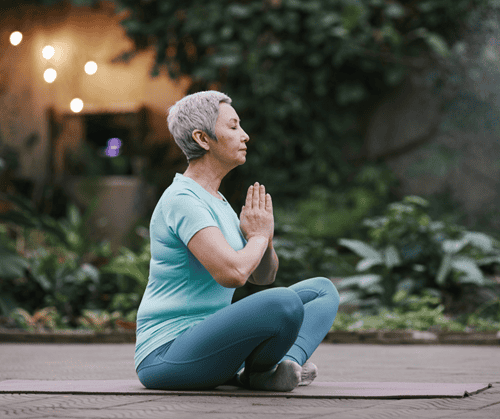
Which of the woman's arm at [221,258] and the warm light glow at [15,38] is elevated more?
the warm light glow at [15,38]

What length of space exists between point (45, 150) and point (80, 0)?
2343 mm

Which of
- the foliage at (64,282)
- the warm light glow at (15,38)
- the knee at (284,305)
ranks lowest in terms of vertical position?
the foliage at (64,282)

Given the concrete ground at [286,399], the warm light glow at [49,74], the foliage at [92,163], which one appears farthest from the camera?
the warm light glow at [49,74]

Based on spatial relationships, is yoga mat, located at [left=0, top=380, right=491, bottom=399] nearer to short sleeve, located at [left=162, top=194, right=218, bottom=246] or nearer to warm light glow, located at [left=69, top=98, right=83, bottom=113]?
short sleeve, located at [left=162, top=194, right=218, bottom=246]

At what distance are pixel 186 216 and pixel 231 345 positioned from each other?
473 mm

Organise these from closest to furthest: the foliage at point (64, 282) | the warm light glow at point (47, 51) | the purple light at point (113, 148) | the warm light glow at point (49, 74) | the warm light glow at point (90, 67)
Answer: the foliage at point (64, 282), the warm light glow at point (47, 51), the warm light glow at point (49, 74), the warm light glow at point (90, 67), the purple light at point (113, 148)

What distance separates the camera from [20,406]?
7.80ft

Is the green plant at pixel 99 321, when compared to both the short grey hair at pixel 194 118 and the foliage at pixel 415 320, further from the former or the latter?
the short grey hair at pixel 194 118

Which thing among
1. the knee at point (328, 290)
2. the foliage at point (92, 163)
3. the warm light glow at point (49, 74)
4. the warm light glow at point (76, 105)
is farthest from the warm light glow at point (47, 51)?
the knee at point (328, 290)

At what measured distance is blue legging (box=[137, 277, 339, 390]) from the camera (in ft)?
8.24

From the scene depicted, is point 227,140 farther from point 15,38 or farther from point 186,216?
point 15,38

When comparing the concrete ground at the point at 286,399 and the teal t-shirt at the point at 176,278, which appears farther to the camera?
the teal t-shirt at the point at 176,278

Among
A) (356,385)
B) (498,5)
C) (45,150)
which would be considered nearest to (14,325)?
(356,385)

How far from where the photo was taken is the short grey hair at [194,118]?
277 centimetres
